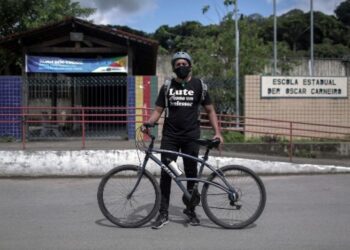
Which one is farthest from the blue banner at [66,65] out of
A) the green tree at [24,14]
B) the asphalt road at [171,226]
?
the green tree at [24,14]

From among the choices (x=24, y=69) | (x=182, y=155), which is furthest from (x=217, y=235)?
(x=24, y=69)

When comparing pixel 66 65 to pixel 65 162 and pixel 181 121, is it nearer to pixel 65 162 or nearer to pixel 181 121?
pixel 65 162

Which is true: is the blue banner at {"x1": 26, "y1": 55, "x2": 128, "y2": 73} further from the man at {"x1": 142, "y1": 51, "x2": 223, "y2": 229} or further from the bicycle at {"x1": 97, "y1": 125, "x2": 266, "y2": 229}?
the bicycle at {"x1": 97, "y1": 125, "x2": 266, "y2": 229}

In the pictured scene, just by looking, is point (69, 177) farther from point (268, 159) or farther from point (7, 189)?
point (268, 159)

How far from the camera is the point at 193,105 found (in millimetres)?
6680

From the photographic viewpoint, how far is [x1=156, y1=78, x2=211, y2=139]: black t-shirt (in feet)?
21.7

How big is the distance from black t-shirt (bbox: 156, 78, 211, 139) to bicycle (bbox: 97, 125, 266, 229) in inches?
8.3

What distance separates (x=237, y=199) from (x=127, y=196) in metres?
1.32

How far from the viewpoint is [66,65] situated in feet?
50.1

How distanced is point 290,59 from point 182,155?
62.9 ft

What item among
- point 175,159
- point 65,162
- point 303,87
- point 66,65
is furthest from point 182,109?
point 303,87

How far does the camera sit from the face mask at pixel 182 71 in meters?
6.53

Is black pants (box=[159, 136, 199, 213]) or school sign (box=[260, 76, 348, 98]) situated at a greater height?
school sign (box=[260, 76, 348, 98])

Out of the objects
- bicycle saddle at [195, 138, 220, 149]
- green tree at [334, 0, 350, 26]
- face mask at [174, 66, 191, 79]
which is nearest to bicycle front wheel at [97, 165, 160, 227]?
bicycle saddle at [195, 138, 220, 149]
